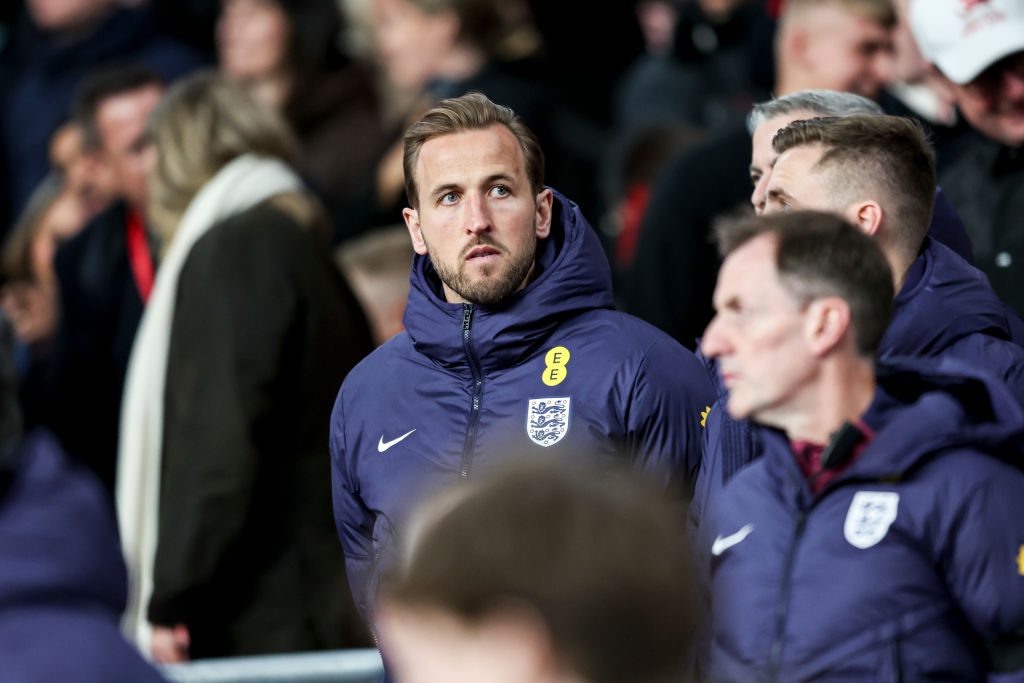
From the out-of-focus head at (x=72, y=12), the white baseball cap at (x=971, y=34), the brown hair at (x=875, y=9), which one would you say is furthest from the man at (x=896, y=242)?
the out-of-focus head at (x=72, y=12)

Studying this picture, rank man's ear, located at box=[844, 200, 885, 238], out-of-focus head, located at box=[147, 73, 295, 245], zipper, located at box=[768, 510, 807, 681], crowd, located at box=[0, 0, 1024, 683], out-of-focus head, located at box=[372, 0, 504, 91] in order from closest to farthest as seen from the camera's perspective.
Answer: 1. crowd, located at box=[0, 0, 1024, 683]
2. zipper, located at box=[768, 510, 807, 681]
3. man's ear, located at box=[844, 200, 885, 238]
4. out-of-focus head, located at box=[147, 73, 295, 245]
5. out-of-focus head, located at box=[372, 0, 504, 91]

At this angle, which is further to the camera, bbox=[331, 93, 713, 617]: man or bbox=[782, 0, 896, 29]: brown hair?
bbox=[782, 0, 896, 29]: brown hair

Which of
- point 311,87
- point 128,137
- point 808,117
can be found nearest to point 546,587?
point 808,117

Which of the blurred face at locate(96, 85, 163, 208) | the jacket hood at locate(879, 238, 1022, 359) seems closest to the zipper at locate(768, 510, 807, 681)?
the jacket hood at locate(879, 238, 1022, 359)

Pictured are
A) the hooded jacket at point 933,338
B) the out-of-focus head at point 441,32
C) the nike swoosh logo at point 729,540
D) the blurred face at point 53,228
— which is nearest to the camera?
the nike swoosh logo at point 729,540

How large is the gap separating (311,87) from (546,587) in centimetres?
716

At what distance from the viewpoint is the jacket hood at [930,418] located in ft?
10.6

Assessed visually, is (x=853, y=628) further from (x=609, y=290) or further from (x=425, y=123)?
Result: (x=425, y=123)

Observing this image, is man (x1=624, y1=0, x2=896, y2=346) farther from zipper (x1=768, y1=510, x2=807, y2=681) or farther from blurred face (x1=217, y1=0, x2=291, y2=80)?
zipper (x1=768, y1=510, x2=807, y2=681)

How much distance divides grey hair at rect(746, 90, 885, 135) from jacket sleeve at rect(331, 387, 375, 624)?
135 cm

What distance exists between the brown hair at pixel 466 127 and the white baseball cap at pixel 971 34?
1346mm

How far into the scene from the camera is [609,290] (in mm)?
4281

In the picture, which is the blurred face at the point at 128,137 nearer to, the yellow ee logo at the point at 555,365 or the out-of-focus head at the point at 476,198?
the out-of-focus head at the point at 476,198

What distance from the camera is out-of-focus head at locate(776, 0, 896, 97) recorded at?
619 cm
